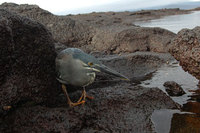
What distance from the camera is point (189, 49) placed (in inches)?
133

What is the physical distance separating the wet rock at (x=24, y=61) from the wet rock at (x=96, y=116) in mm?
210

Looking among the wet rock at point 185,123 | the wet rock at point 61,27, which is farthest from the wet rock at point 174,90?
the wet rock at point 61,27

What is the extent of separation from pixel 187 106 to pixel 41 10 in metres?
5.22

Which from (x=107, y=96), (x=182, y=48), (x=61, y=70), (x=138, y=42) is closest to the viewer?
(x=61, y=70)

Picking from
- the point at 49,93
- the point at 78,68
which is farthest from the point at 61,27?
the point at 78,68

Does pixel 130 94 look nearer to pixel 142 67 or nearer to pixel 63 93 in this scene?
pixel 63 93

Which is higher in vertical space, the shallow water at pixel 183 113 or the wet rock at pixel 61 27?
the wet rock at pixel 61 27

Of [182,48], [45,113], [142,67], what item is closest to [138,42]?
[142,67]

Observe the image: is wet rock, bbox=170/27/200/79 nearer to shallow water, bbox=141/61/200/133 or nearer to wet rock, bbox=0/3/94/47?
shallow water, bbox=141/61/200/133

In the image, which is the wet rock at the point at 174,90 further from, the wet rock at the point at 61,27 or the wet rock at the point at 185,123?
the wet rock at the point at 61,27

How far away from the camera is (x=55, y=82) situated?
109 inches

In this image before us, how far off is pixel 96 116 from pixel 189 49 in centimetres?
195

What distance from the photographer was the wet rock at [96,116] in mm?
2254

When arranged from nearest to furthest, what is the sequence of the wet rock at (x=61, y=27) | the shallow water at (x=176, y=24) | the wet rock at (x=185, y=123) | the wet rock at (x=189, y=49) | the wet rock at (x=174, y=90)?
the wet rock at (x=185, y=123) → the wet rock at (x=189, y=49) → the wet rock at (x=174, y=90) → the wet rock at (x=61, y=27) → the shallow water at (x=176, y=24)
